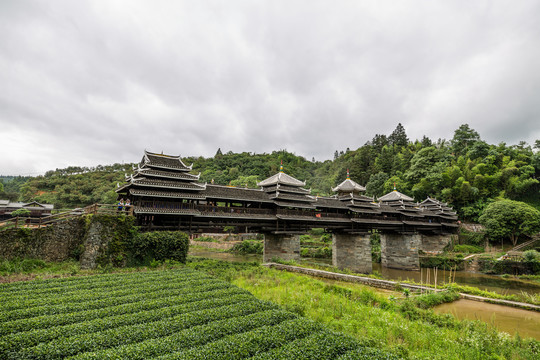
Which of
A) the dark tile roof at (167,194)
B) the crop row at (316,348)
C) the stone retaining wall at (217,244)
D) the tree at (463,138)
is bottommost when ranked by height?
the stone retaining wall at (217,244)

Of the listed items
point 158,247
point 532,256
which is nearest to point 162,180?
point 158,247

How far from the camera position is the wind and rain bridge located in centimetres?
1803

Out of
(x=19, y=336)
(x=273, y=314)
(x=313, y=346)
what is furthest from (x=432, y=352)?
(x=19, y=336)

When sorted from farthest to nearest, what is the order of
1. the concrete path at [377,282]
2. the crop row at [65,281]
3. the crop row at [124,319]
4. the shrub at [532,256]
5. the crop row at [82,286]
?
the shrub at [532,256] < the concrete path at [377,282] < the crop row at [65,281] < the crop row at [82,286] < the crop row at [124,319]

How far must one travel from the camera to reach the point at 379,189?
57.6 meters

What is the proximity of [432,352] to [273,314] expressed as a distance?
4.22 m

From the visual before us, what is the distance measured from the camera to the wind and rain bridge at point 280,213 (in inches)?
710

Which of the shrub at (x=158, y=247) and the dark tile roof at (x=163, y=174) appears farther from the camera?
the dark tile roof at (x=163, y=174)

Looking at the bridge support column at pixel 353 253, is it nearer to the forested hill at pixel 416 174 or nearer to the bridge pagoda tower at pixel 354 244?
the bridge pagoda tower at pixel 354 244

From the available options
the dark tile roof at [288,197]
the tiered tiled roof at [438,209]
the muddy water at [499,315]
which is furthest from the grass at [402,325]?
the tiered tiled roof at [438,209]

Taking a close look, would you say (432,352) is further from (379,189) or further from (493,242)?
(379,189)

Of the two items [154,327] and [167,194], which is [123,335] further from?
[167,194]

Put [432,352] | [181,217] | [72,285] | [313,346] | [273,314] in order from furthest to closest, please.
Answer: [181,217]
[72,285]
[273,314]
[432,352]
[313,346]

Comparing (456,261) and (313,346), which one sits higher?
(313,346)
